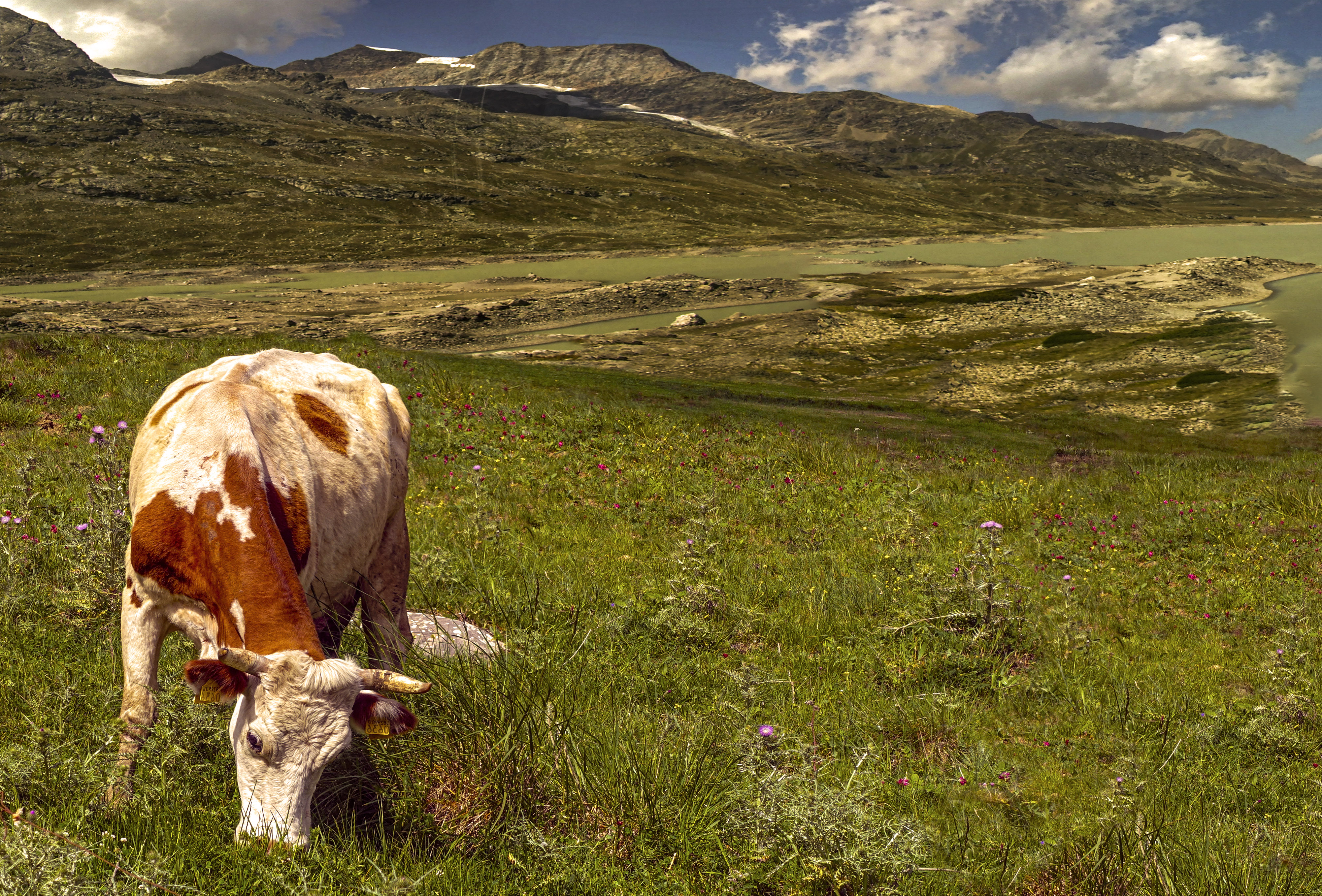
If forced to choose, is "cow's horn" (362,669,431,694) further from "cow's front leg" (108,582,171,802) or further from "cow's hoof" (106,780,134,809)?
"cow's front leg" (108,582,171,802)

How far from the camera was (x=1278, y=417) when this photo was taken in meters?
32.3

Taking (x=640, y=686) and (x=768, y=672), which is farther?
(x=768, y=672)

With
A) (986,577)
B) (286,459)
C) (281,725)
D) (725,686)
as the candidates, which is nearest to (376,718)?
(281,725)

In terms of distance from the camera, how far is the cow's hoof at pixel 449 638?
192 inches

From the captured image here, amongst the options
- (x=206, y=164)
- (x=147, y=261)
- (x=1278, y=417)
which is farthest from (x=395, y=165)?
(x=1278, y=417)

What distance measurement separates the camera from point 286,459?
15.4 feet

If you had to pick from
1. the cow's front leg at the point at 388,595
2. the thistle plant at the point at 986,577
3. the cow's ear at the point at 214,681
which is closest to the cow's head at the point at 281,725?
A: the cow's ear at the point at 214,681

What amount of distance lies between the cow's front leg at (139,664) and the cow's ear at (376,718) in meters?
1.40

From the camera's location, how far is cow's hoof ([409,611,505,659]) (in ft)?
16.0

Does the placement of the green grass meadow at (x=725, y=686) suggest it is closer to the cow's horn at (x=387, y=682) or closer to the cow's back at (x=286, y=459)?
the cow's horn at (x=387, y=682)

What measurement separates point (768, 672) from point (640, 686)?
149 cm

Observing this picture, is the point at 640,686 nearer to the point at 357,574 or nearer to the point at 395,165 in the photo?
the point at 357,574

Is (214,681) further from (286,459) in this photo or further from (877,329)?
(877,329)

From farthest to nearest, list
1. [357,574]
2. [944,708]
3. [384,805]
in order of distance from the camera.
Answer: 1. [944,708]
2. [357,574]
3. [384,805]
